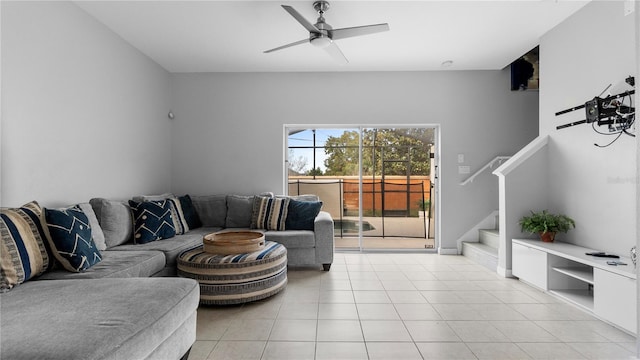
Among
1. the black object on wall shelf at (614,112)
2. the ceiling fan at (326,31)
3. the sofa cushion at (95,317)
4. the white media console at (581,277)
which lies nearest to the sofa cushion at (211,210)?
the sofa cushion at (95,317)

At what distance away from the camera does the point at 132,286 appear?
166 centimetres

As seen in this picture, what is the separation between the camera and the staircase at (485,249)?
3774 mm

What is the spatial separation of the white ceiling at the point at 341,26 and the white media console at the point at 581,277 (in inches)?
91.3

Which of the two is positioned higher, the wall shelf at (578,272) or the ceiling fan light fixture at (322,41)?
the ceiling fan light fixture at (322,41)

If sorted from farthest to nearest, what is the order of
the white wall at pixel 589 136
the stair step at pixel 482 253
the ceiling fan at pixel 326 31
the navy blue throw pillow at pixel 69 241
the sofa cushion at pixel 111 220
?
the stair step at pixel 482 253 → the sofa cushion at pixel 111 220 → the ceiling fan at pixel 326 31 → the white wall at pixel 589 136 → the navy blue throw pillow at pixel 69 241

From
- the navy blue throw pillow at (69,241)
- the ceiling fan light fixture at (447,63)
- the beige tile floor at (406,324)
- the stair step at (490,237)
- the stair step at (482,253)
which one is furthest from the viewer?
the ceiling fan light fixture at (447,63)

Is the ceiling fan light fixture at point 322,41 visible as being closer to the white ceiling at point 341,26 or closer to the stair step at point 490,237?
the white ceiling at point 341,26

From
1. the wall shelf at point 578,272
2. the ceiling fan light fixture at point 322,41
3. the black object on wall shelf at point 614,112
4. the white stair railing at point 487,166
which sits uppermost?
the ceiling fan light fixture at point 322,41

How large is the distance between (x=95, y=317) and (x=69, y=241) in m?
1.08

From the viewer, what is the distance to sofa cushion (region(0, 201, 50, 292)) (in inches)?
67.6

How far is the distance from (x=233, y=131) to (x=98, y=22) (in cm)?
200

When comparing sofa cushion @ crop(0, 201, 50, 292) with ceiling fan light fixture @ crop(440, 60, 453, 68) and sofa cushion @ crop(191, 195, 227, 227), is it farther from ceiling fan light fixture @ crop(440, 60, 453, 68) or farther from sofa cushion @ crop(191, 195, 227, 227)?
ceiling fan light fixture @ crop(440, 60, 453, 68)

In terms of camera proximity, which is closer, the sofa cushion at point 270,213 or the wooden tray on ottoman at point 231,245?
the wooden tray on ottoman at point 231,245

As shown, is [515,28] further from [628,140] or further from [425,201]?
[425,201]
